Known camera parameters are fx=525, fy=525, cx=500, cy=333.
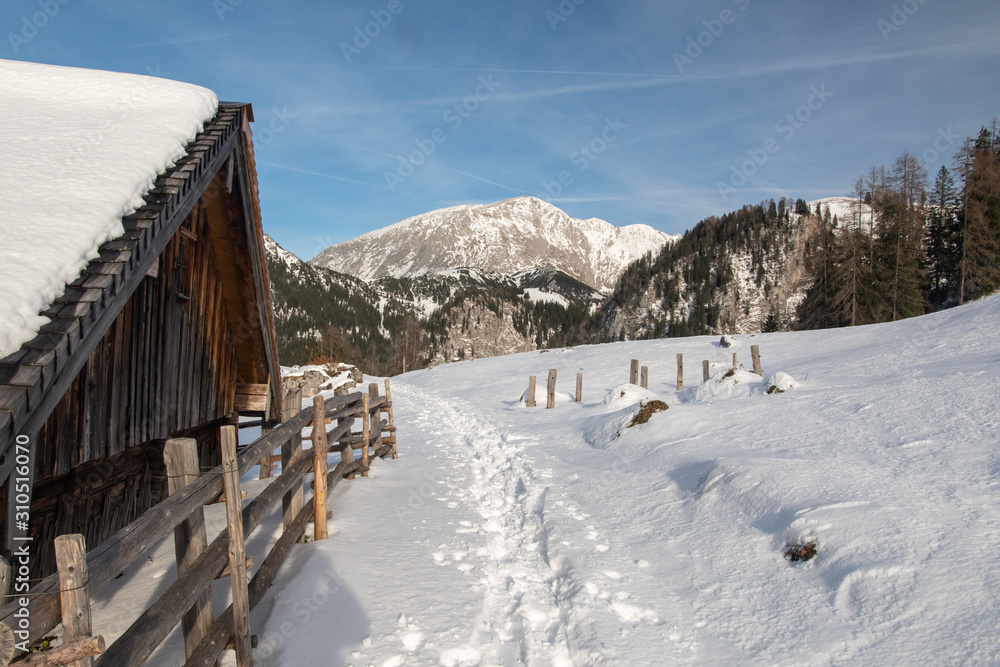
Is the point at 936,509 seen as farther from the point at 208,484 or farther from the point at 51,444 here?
the point at 51,444

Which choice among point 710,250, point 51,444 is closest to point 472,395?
point 51,444

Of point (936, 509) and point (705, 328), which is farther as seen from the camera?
point (705, 328)

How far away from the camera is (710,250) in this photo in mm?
109062

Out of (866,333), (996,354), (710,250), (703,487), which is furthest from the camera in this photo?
(710,250)

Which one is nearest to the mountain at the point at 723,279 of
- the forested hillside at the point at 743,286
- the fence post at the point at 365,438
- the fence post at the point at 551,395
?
the forested hillside at the point at 743,286

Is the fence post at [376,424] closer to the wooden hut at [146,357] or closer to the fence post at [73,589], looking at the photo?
the wooden hut at [146,357]

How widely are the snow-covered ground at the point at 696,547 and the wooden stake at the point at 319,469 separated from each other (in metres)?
0.24

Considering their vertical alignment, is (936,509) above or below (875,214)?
below

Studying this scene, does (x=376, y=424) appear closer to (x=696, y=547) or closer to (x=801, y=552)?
(x=696, y=547)

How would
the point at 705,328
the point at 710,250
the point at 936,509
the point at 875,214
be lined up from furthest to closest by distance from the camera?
the point at 710,250 → the point at 705,328 → the point at 875,214 → the point at 936,509

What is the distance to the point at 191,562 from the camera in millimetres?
3432

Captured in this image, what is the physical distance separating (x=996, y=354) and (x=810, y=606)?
34.5ft

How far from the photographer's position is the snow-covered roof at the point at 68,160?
319cm

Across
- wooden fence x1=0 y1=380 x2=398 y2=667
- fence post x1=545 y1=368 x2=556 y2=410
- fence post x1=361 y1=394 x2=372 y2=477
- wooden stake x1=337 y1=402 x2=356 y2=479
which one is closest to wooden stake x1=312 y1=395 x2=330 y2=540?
wooden fence x1=0 y1=380 x2=398 y2=667
